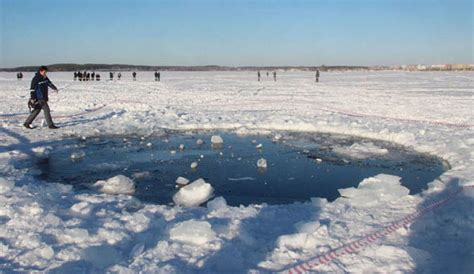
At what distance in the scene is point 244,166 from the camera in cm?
816

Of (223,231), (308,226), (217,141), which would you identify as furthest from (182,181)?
(217,141)

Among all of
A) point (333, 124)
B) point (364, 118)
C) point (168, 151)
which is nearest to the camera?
point (168, 151)

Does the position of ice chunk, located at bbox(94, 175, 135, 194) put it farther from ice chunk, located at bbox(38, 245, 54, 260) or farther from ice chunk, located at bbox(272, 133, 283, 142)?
ice chunk, located at bbox(272, 133, 283, 142)

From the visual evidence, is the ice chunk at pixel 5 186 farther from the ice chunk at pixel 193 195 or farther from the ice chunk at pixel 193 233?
the ice chunk at pixel 193 233

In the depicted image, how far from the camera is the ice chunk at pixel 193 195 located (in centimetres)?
593

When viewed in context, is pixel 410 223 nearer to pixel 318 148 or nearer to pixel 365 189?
pixel 365 189

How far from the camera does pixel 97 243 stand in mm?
4387

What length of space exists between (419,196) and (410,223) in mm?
1162

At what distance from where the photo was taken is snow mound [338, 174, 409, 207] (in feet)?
18.5

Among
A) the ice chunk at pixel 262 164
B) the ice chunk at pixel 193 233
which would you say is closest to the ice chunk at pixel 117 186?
the ice chunk at pixel 193 233

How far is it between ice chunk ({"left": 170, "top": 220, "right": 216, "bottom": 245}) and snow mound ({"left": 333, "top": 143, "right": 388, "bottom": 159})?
17.0 feet

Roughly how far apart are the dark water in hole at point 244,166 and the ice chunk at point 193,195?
183 mm

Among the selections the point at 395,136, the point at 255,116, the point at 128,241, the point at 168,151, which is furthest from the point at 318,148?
the point at 128,241

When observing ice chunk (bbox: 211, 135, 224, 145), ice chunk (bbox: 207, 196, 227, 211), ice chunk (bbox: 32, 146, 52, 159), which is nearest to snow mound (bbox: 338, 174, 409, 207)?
ice chunk (bbox: 207, 196, 227, 211)
